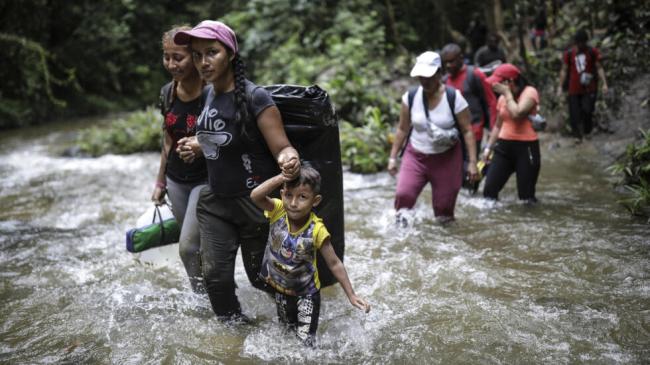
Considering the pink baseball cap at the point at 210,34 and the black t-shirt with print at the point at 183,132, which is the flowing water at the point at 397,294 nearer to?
the black t-shirt with print at the point at 183,132

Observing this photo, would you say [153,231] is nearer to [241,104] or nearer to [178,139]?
[178,139]

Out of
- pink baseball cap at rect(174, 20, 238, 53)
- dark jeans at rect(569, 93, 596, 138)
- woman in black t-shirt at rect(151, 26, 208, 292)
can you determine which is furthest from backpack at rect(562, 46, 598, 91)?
pink baseball cap at rect(174, 20, 238, 53)

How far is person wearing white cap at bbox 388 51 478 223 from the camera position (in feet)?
18.1

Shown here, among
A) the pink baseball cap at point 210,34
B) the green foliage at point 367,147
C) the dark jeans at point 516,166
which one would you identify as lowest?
the green foliage at point 367,147

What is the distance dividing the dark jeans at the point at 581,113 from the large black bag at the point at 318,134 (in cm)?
783

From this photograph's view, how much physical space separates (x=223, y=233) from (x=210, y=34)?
48.6 inches

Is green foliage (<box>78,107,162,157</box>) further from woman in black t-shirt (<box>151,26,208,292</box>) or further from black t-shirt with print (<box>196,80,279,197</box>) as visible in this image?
black t-shirt with print (<box>196,80,279,197</box>)

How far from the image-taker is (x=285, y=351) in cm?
369

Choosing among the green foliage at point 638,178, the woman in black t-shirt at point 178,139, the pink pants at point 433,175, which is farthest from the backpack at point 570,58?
the woman in black t-shirt at point 178,139

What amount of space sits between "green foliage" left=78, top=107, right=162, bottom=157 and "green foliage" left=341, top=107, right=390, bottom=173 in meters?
4.58

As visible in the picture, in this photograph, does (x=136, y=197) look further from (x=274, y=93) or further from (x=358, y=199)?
(x=274, y=93)

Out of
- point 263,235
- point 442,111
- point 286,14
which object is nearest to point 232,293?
point 263,235

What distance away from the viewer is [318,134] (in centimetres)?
373

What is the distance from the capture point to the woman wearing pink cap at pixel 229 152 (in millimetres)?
3455
